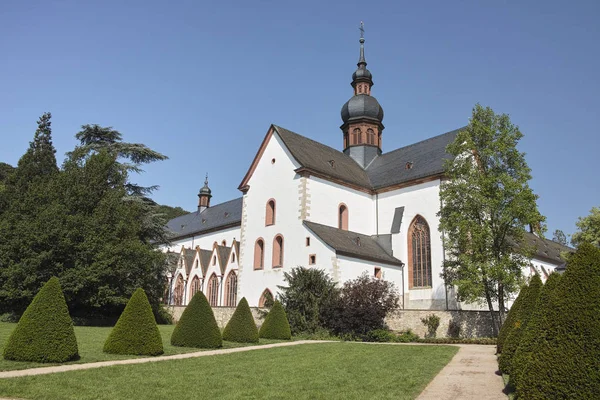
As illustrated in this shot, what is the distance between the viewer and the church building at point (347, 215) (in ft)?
99.5

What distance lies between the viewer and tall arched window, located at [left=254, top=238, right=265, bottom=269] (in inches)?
1351

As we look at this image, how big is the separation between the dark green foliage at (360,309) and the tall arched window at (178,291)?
84.2 feet

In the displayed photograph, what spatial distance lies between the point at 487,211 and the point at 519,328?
50.7 ft

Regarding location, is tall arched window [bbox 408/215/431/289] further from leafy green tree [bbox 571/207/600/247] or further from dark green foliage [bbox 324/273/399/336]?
leafy green tree [bbox 571/207/600/247]

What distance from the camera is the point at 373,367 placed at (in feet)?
41.1

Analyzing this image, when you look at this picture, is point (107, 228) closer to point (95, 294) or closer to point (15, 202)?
point (95, 294)

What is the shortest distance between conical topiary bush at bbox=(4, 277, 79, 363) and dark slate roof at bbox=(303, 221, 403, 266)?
58.0 feet

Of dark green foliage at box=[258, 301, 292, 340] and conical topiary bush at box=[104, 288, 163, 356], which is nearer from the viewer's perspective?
conical topiary bush at box=[104, 288, 163, 356]

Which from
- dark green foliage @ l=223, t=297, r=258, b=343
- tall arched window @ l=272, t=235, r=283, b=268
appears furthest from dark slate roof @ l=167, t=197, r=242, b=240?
dark green foliage @ l=223, t=297, r=258, b=343

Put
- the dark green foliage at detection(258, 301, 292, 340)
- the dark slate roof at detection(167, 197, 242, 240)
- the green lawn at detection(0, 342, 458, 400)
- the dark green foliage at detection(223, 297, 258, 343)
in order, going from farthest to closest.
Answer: the dark slate roof at detection(167, 197, 242, 240) < the dark green foliage at detection(258, 301, 292, 340) < the dark green foliage at detection(223, 297, 258, 343) < the green lawn at detection(0, 342, 458, 400)

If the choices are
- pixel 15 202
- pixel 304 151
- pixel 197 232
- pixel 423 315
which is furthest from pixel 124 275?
pixel 197 232

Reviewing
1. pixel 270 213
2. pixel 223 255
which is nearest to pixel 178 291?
pixel 223 255

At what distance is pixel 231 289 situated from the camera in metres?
40.5

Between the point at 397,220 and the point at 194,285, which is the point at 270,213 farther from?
the point at 194,285
